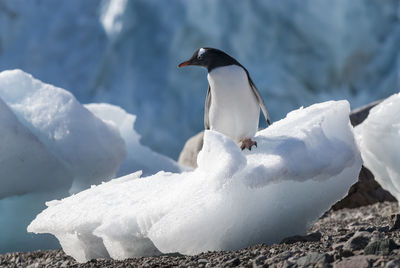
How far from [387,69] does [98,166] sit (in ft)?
21.9

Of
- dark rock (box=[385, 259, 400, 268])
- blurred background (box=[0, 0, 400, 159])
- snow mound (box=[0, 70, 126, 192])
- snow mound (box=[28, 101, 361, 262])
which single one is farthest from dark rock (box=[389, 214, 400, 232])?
blurred background (box=[0, 0, 400, 159])

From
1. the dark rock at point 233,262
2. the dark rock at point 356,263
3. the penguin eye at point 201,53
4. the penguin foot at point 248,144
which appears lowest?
the dark rock at point 356,263

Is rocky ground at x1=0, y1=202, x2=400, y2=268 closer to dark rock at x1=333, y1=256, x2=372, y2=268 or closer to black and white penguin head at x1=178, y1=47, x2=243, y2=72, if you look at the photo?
dark rock at x1=333, y1=256, x2=372, y2=268

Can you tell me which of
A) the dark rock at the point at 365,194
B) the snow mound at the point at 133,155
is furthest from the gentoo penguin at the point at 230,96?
the dark rock at the point at 365,194

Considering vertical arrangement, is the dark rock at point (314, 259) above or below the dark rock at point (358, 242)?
below

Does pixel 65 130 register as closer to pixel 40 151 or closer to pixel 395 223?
pixel 40 151

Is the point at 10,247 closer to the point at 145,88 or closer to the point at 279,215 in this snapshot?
the point at 279,215

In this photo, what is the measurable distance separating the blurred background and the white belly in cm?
656

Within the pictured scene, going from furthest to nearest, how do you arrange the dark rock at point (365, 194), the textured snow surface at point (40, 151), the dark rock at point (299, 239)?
the dark rock at point (365, 194) < the textured snow surface at point (40, 151) < the dark rock at point (299, 239)

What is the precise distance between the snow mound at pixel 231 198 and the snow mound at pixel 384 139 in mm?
207

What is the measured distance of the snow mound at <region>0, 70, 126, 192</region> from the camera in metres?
3.97

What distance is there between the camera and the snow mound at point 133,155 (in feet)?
16.3

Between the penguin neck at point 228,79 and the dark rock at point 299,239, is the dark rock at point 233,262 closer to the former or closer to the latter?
the dark rock at point 299,239

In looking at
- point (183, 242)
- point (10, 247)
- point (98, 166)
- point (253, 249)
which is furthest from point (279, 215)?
point (10, 247)
